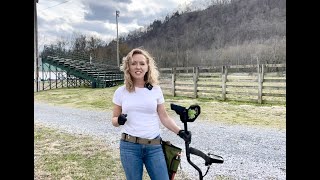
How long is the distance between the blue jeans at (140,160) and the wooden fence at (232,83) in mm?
8141

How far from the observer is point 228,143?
5.22m

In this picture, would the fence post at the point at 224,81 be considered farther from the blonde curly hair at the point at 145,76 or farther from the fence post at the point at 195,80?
the blonde curly hair at the point at 145,76

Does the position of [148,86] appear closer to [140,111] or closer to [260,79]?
[140,111]

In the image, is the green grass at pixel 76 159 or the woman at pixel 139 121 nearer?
the woman at pixel 139 121

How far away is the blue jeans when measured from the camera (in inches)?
72.6

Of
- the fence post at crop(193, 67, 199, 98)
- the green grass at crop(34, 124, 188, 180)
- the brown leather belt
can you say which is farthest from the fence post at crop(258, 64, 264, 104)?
the brown leather belt

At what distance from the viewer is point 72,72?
65.1 ft

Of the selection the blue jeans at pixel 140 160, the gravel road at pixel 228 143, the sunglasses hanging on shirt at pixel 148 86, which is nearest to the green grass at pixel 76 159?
the gravel road at pixel 228 143

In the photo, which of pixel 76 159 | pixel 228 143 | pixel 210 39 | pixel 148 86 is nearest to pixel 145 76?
pixel 148 86

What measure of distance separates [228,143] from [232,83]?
6203 millimetres

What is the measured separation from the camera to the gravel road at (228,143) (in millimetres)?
3779

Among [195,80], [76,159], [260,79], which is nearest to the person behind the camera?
[76,159]
